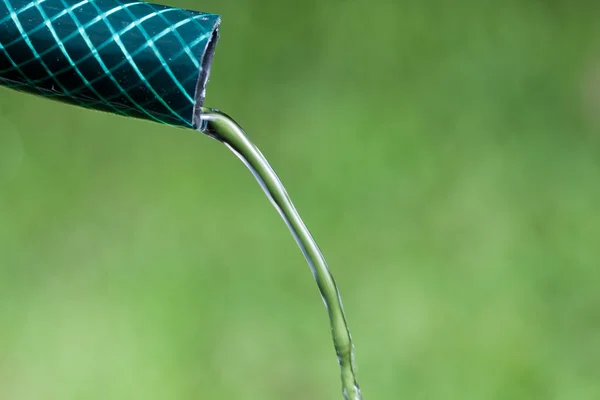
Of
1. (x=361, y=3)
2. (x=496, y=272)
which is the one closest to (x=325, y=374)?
(x=496, y=272)

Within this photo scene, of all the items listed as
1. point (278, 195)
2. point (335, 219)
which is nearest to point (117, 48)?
point (278, 195)

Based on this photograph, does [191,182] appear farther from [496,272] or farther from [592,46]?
[592,46]

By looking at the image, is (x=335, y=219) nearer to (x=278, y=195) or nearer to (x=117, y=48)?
(x=278, y=195)

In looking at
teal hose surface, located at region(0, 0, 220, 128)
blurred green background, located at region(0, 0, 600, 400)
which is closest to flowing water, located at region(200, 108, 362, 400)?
teal hose surface, located at region(0, 0, 220, 128)

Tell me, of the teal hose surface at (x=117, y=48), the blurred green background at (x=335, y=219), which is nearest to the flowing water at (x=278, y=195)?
the teal hose surface at (x=117, y=48)

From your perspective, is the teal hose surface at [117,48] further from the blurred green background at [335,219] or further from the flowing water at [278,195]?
the blurred green background at [335,219]
